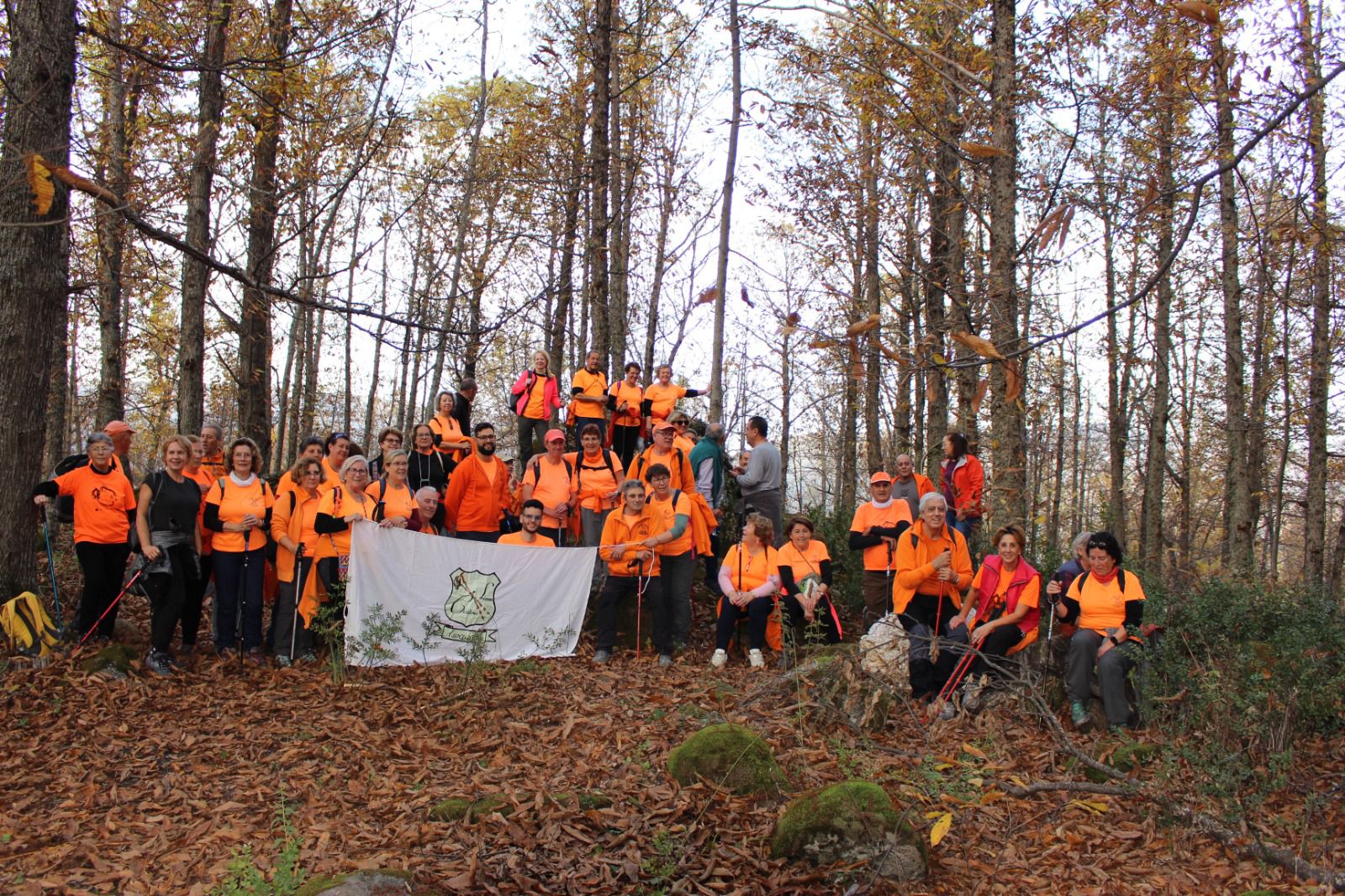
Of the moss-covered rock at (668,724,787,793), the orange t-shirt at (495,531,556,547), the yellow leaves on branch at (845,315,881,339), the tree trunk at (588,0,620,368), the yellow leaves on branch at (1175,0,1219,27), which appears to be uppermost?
the tree trunk at (588,0,620,368)

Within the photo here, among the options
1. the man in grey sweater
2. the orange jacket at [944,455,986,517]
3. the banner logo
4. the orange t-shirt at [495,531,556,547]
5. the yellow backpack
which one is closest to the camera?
the yellow backpack

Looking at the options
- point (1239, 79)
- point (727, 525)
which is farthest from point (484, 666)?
point (1239, 79)

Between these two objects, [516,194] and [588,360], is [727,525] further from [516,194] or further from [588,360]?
[516,194]

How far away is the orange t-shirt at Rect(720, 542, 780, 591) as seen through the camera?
951 cm

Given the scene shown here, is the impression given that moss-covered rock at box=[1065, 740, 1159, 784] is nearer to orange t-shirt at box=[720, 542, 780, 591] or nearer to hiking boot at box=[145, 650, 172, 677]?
orange t-shirt at box=[720, 542, 780, 591]

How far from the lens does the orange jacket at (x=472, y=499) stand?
404 inches

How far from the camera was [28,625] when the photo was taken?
7520 millimetres

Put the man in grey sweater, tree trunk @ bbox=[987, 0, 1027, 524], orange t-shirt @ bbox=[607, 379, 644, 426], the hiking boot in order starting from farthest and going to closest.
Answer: orange t-shirt @ bbox=[607, 379, 644, 426], the man in grey sweater, tree trunk @ bbox=[987, 0, 1027, 524], the hiking boot

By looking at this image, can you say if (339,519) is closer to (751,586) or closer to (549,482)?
(549,482)

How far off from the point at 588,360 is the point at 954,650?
6289 millimetres

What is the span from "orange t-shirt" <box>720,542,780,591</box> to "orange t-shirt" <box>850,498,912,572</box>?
100cm

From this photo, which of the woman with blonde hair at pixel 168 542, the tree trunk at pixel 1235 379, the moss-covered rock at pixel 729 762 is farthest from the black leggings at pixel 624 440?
the tree trunk at pixel 1235 379

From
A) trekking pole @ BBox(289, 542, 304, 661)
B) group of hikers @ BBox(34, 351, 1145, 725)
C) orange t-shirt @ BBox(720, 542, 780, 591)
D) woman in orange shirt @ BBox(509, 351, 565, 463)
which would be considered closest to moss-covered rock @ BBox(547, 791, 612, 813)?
group of hikers @ BBox(34, 351, 1145, 725)

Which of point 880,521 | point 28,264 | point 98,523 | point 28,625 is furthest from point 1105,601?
point 28,264
